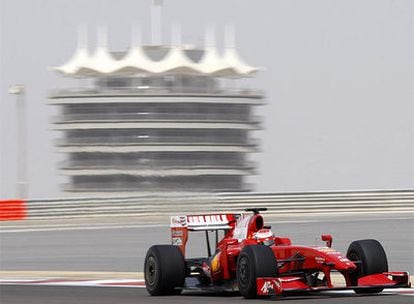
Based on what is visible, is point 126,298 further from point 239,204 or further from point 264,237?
point 239,204

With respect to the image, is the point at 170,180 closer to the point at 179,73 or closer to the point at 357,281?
the point at 179,73

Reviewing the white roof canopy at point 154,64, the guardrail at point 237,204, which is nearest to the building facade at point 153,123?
the white roof canopy at point 154,64

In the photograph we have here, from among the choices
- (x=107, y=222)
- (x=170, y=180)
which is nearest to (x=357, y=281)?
(x=107, y=222)

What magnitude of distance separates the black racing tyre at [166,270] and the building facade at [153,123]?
93.1 metres

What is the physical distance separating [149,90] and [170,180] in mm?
9907

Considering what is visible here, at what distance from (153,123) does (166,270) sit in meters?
97.5

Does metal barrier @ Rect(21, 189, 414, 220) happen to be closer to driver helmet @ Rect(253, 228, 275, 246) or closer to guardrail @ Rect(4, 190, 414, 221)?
guardrail @ Rect(4, 190, 414, 221)

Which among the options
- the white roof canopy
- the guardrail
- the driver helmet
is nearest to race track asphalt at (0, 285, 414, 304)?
the driver helmet

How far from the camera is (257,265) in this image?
11.1m

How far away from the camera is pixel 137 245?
25.5m

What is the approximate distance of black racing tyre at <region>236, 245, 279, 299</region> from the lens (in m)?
11.1

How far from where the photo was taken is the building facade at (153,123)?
107m

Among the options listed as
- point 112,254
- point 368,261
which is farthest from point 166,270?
point 112,254

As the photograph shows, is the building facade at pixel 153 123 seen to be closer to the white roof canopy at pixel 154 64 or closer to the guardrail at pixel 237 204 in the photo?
the white roof canopy at pixel 154 64
